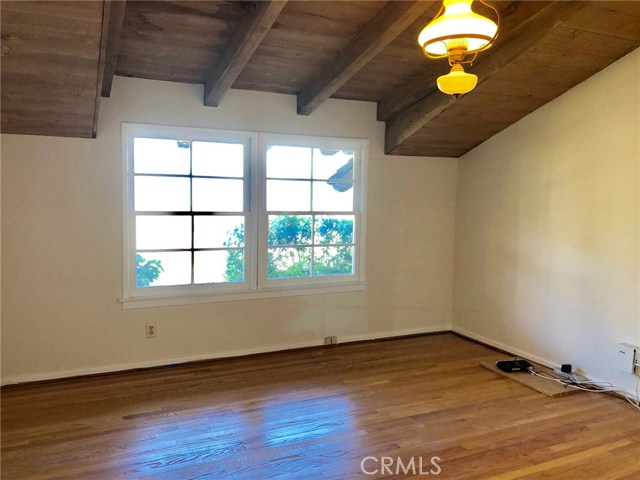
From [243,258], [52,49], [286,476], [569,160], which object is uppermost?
[52,49]

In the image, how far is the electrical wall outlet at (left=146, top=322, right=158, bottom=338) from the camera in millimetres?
3705

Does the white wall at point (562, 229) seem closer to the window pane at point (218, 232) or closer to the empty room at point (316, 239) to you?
the empty room at point (316, 239)

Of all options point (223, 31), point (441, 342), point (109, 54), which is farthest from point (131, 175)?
point (441, 342)

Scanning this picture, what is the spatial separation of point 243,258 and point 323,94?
148 cm

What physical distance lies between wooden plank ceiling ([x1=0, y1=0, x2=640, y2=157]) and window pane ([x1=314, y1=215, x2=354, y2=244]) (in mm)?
966

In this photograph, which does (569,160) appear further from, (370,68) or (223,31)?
(223,31)

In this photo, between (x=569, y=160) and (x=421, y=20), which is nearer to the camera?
(x=421, y=20)

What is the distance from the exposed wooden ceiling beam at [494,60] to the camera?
285cm

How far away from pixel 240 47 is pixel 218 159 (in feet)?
3.75

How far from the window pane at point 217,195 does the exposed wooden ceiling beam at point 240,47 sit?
2.01 ft

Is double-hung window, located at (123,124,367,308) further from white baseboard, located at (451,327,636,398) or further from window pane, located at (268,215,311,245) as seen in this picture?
white baseboard, located at (451,327,636,398)

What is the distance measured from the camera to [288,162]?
4133 millimetres

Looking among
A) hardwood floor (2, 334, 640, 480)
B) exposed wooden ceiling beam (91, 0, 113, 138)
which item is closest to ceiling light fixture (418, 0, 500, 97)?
exposed wooden ceiling beam (91, 0, 113, 138)

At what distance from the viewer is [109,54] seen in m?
2.99
